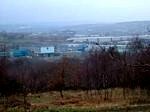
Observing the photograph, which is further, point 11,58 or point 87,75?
point 11,58

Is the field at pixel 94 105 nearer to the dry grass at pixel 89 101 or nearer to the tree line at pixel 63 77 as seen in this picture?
the dry grass at pixel 89 101

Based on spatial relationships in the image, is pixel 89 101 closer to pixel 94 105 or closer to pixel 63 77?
pixel 94 105

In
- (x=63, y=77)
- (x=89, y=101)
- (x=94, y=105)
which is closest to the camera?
(x=94, y=105)

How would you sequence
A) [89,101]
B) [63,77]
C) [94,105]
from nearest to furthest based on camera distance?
[94,105] < [89,101] < [63,77]

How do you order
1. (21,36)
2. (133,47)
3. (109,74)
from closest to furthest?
(133,47) < (109,74) < (21,36)

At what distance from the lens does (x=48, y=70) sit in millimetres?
40156

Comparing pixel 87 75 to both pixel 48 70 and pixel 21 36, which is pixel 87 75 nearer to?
pixel 48 70

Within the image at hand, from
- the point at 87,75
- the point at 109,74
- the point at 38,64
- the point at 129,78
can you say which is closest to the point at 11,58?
the point at 38,64

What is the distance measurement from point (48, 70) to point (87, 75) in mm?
5054

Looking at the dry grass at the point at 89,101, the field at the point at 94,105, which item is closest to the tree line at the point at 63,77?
the dry grass at the point at 89,101

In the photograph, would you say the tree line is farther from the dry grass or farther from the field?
the field

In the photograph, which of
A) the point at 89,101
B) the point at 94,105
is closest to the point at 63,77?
the point at 89,101

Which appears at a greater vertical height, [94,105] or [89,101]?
[94,105]

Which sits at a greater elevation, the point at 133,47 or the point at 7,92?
the point at 133,47
